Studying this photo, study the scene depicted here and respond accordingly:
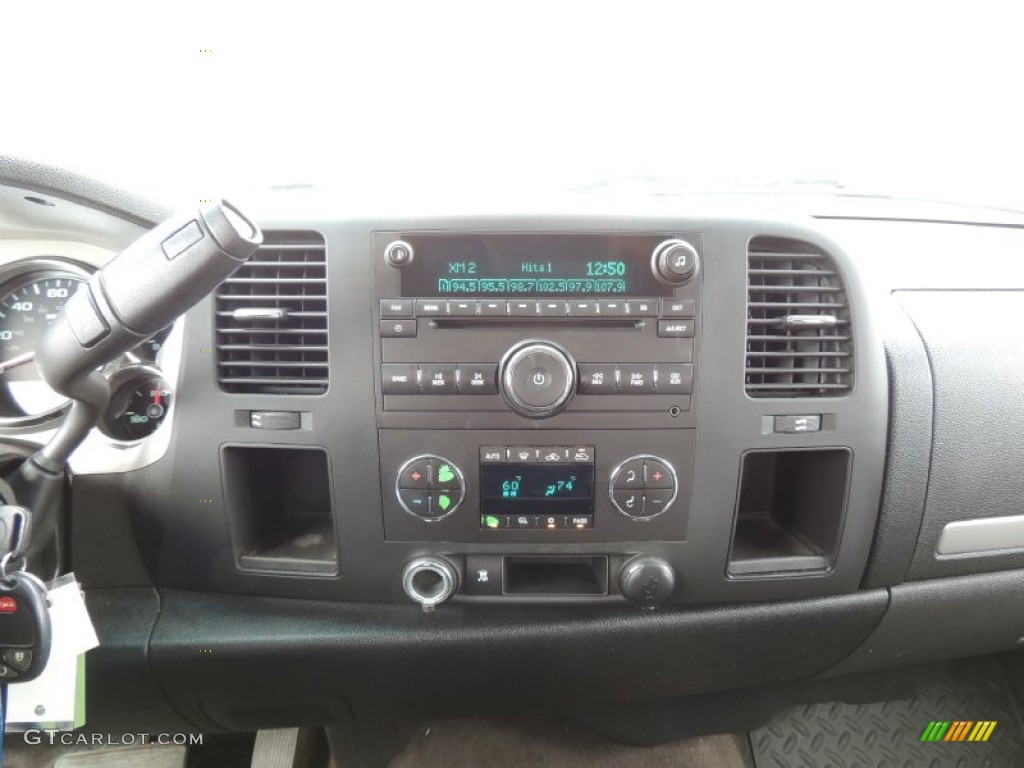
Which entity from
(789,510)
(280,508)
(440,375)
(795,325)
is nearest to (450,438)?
(440,375)

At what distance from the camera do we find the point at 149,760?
Answer: 1.65 m

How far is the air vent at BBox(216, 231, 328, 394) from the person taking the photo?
1175 mm

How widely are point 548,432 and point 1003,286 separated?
1.14 meters

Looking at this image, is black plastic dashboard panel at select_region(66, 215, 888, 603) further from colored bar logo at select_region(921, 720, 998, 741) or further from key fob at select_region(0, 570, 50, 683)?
colored bar logo at select_region(921, 720, 998, 741)

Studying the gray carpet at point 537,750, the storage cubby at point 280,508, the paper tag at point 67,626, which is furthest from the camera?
the gray carpet at point 537,750

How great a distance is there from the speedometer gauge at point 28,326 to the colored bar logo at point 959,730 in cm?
230

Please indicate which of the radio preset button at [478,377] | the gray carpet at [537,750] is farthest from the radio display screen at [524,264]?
the gray carpet at [537,750]

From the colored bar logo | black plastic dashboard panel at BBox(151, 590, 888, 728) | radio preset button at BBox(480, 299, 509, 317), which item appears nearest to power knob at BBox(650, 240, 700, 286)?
radio preset button at BBox(480, 299, 509, 317)

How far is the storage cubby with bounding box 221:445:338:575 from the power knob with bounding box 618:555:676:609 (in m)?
0.52

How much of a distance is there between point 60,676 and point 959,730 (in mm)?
2185

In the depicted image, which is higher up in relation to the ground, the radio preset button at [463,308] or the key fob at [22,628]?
the radio preset button at [463,308]

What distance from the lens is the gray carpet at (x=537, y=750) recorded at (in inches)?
70.5

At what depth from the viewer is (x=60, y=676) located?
1181mm

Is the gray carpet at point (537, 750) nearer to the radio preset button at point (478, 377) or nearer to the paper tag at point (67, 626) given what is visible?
the paper tag at point (67, 626)
